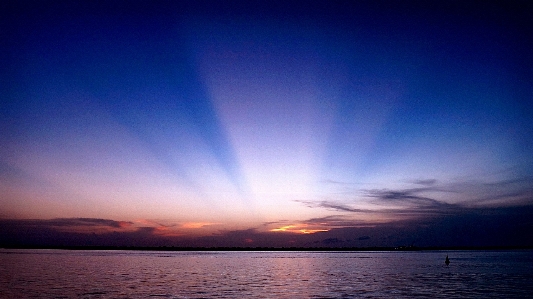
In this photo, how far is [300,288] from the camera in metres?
46.8

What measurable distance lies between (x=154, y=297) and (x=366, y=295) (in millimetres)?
20641

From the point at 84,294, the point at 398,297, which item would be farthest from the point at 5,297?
the point at 398,297

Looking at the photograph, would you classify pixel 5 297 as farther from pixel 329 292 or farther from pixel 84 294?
pixel 329 292

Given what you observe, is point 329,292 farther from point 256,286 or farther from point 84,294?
point 84,294

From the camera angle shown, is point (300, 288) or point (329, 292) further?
point (300, 288)

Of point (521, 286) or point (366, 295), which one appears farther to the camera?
point (521, 286)

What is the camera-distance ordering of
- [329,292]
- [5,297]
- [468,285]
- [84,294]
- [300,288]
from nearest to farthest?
[5,297] → [84,294] → [329,292] → [300,288] → [468,285]

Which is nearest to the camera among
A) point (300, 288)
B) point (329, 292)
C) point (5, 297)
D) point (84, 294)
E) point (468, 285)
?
point (5, 297)

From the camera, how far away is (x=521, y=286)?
163 ft

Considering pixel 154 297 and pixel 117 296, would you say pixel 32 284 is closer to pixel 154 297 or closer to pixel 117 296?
pixel 117 296

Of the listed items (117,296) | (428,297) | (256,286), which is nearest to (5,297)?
(117,296)

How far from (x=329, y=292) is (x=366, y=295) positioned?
4105 millimetres

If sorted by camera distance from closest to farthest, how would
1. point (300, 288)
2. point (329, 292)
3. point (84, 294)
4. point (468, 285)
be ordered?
point (84, 294) → point (329, 292) → point (300, 288) → point (468, 285)

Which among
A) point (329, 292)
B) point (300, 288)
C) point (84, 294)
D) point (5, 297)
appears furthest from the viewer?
point (300, 288)
